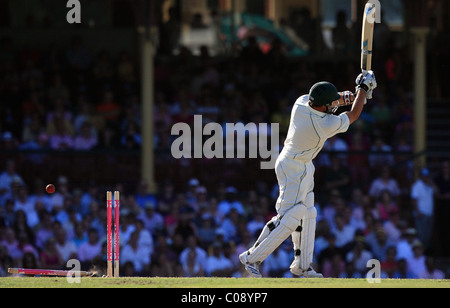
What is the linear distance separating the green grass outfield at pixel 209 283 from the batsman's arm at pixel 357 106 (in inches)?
59.0

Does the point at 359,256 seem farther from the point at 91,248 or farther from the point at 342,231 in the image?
the point at 91,248

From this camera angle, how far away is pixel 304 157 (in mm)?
10039

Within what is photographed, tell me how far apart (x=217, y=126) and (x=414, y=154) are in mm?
3115

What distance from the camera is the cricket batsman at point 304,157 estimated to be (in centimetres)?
988

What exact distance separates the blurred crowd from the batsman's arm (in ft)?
18.1

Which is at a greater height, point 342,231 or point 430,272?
point 342,231

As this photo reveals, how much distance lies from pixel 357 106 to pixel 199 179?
24.0 feet

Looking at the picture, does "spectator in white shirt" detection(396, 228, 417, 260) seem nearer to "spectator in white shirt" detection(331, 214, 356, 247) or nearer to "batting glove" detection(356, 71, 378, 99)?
"spectator in white shirt" detection(331, 214, 356, 247)

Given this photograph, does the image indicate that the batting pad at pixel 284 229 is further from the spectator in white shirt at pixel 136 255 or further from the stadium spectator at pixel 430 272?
the stadium spectator at pixel 430 272

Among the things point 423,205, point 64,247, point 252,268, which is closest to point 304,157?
point 252,268

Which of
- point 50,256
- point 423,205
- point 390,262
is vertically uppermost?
point 423,205

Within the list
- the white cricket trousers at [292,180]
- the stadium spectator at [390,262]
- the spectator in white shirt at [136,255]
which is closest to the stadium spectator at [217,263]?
the spectator in white shirt at [136,255]

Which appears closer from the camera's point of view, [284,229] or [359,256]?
[284,229]
